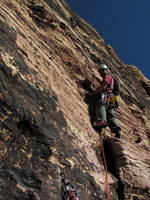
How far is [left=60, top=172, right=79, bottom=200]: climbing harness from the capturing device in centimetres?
725

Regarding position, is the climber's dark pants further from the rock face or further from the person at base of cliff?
the rock face

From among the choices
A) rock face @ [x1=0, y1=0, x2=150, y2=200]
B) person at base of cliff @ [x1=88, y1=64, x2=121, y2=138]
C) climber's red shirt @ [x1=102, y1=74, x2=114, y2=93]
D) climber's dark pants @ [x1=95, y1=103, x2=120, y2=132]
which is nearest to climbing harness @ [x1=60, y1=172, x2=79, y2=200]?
rock face @ [x1=0, y1=0, x2=150, y2=200]

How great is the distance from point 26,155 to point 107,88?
5.36 meters

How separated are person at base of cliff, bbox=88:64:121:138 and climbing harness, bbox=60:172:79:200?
3384 millimetres

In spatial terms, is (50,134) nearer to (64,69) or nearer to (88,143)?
(88,143)

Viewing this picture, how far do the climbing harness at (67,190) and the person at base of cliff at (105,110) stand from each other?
3384mm

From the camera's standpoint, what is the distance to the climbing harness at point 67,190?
7.25m

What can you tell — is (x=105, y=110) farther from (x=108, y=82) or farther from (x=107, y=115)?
(x=108, y=82)

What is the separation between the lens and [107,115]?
11883 millimetres

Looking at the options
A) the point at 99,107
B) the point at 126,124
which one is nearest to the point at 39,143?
the point at 99,107

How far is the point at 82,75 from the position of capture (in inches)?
475

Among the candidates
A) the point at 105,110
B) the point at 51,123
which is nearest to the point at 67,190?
the point at 51,123

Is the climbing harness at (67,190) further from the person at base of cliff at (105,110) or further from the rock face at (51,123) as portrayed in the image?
the person at base of cliff at (105,110)

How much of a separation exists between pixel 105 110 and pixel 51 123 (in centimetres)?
339
